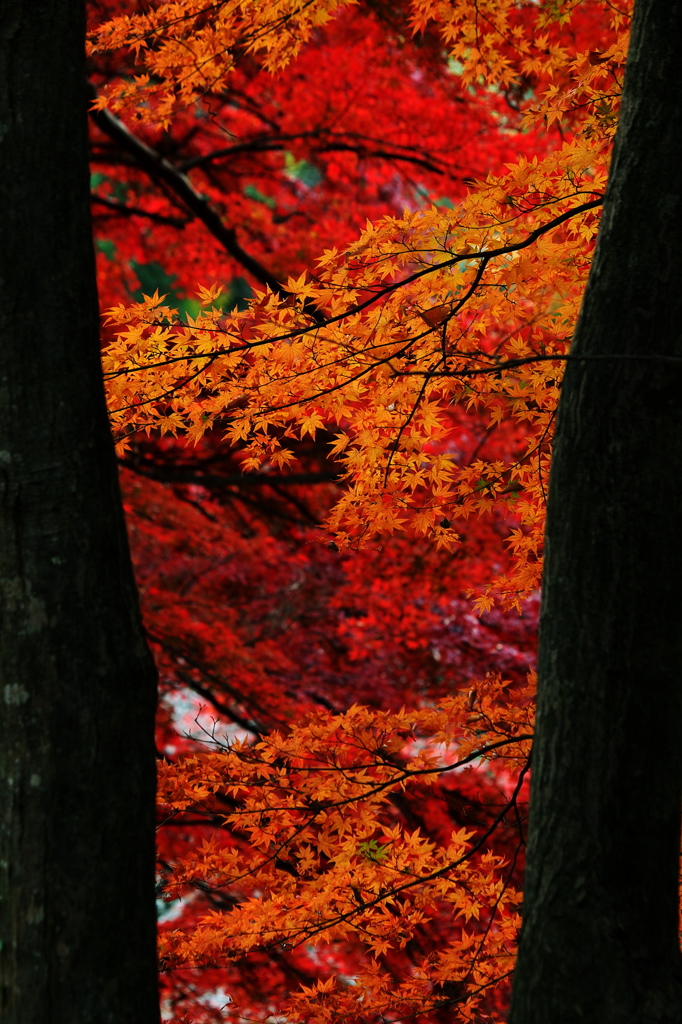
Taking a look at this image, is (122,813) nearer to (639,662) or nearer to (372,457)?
(639,662)

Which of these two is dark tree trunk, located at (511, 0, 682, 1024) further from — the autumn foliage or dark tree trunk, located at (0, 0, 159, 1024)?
dark tree trunk, located at (0, 0, 159, 1024)

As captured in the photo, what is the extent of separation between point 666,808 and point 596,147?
2.05m

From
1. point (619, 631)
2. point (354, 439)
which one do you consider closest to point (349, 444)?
point (354, 439)

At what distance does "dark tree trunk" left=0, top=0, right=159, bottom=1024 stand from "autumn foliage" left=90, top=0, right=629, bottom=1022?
683 millimetres

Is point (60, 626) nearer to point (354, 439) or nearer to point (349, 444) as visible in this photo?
point (354, 439)

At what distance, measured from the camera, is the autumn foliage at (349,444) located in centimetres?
283

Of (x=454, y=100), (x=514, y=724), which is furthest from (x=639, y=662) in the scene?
(x=454, y=100)

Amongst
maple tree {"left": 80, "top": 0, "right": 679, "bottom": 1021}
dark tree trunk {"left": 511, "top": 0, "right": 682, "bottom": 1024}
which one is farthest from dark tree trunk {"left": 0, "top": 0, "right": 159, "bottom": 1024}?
dark tree trunk {"left": 511, "top": 0, "right": 682, "bottom": 1024}

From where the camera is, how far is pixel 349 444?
10.9 ft

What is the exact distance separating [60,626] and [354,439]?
57.6 inches

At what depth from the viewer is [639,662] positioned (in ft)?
6.56

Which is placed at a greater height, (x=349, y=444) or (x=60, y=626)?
(x=349, y=444)

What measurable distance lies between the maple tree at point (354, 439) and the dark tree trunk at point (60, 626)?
658 millimetres

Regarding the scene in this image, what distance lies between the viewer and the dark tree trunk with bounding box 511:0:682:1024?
1.89 meters
